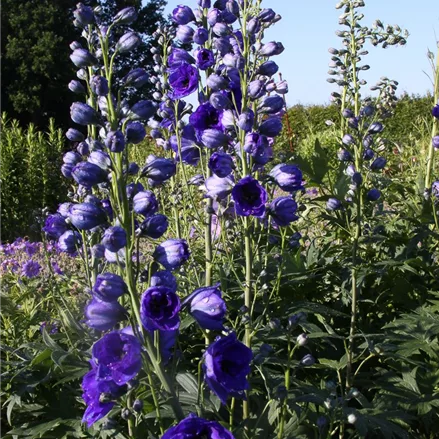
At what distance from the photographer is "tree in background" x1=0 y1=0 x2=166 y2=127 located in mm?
31203

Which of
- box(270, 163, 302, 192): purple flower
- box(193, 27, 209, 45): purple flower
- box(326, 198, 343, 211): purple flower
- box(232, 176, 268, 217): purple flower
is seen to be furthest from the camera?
box(326, 198, 343, 211): purple flower

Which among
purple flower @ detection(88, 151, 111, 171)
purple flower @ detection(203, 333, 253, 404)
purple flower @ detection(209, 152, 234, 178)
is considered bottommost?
purple flower @ detection(203, 333, 253, 404)

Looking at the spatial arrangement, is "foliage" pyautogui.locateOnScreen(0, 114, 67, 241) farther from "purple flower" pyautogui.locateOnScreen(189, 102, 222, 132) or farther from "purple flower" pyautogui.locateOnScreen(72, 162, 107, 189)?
"purple flower" pyautogui.locateOnScreen(72, 162, 107, 189)

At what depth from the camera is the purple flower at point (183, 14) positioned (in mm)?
2725

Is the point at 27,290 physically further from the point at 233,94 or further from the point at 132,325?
the point at 132,325

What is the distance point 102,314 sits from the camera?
5.06 ft

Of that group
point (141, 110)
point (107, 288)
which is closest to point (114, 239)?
point (107, 288)

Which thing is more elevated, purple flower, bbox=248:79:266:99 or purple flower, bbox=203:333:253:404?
purple flower, bbox=248:79:266:99

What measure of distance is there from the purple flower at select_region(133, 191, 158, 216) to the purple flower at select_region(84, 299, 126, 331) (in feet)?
0.82

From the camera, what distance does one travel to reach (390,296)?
11.5 ft

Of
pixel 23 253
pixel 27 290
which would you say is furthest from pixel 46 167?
pixel 27 290

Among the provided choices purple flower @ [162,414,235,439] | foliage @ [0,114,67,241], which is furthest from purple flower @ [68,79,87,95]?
→ foliage @ [0,114,67,241]

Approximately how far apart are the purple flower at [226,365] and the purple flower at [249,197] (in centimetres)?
61

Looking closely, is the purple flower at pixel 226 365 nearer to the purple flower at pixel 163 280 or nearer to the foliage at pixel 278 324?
the foliage at pixel 278 324
